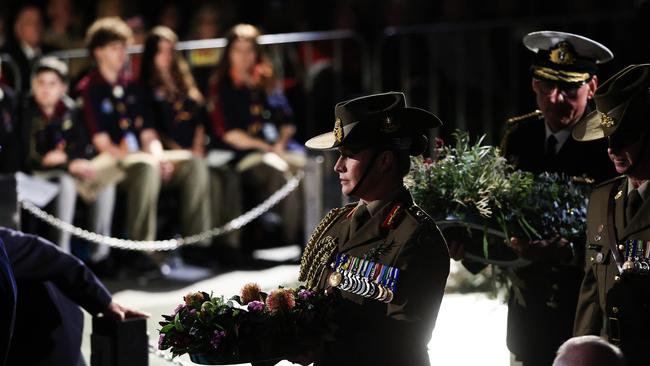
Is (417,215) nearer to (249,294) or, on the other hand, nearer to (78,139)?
(249,294)

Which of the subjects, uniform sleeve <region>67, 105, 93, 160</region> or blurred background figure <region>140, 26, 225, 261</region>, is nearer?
uniform sleeve <region>67, 105, 93, 160</region>

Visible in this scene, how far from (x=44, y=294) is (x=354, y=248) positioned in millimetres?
1819

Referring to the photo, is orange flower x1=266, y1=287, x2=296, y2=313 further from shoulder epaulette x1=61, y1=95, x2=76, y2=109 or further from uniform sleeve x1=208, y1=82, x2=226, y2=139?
uniform sleeve x1=208, y1=82, x2=226, y2=139

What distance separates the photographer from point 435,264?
3842 mm

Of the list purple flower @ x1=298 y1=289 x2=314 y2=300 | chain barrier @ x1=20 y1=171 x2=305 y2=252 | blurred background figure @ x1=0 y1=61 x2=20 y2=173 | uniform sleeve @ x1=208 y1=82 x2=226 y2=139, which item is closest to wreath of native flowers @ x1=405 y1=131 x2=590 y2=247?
purple flower @ x1=298 y1=289 x2=314 y2=300

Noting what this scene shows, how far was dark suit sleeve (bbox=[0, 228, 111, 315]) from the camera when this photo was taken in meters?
5.13

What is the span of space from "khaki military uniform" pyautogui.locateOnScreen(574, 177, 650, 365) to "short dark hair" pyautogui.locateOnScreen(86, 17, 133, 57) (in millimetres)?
6191

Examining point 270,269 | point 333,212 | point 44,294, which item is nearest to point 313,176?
point 270,269

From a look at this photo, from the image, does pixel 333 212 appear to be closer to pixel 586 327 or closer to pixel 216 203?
pixel 586 327

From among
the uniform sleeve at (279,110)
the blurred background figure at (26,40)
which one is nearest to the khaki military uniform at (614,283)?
the uniform sleeve at (279,110)

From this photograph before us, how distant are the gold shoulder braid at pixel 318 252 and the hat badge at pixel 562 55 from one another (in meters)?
1.46

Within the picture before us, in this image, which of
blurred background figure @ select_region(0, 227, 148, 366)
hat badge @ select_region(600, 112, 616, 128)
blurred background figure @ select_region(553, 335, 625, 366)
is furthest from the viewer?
blurred background figure @ select_region(0, 227, 148, 366)

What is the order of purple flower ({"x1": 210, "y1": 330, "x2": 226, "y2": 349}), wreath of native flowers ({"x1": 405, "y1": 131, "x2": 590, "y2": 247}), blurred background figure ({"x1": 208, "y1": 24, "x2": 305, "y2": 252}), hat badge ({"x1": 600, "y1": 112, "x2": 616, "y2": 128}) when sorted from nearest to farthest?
purple flower ({"x1": 210, "y1": 330, "x2": 226, "y2": 349}) < hat badge ({"x1": 600, "y1": 112, "x2": 616, "y2": 128}) < wreath of native flowers ({"x1": 405, "y1": 131, "x2": 590, "y2": 247}) < blurred background figure ({"x1": 208, "y1": 24, "x2": 305, "y2": 252})

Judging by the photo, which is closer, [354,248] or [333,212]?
[354,248]
